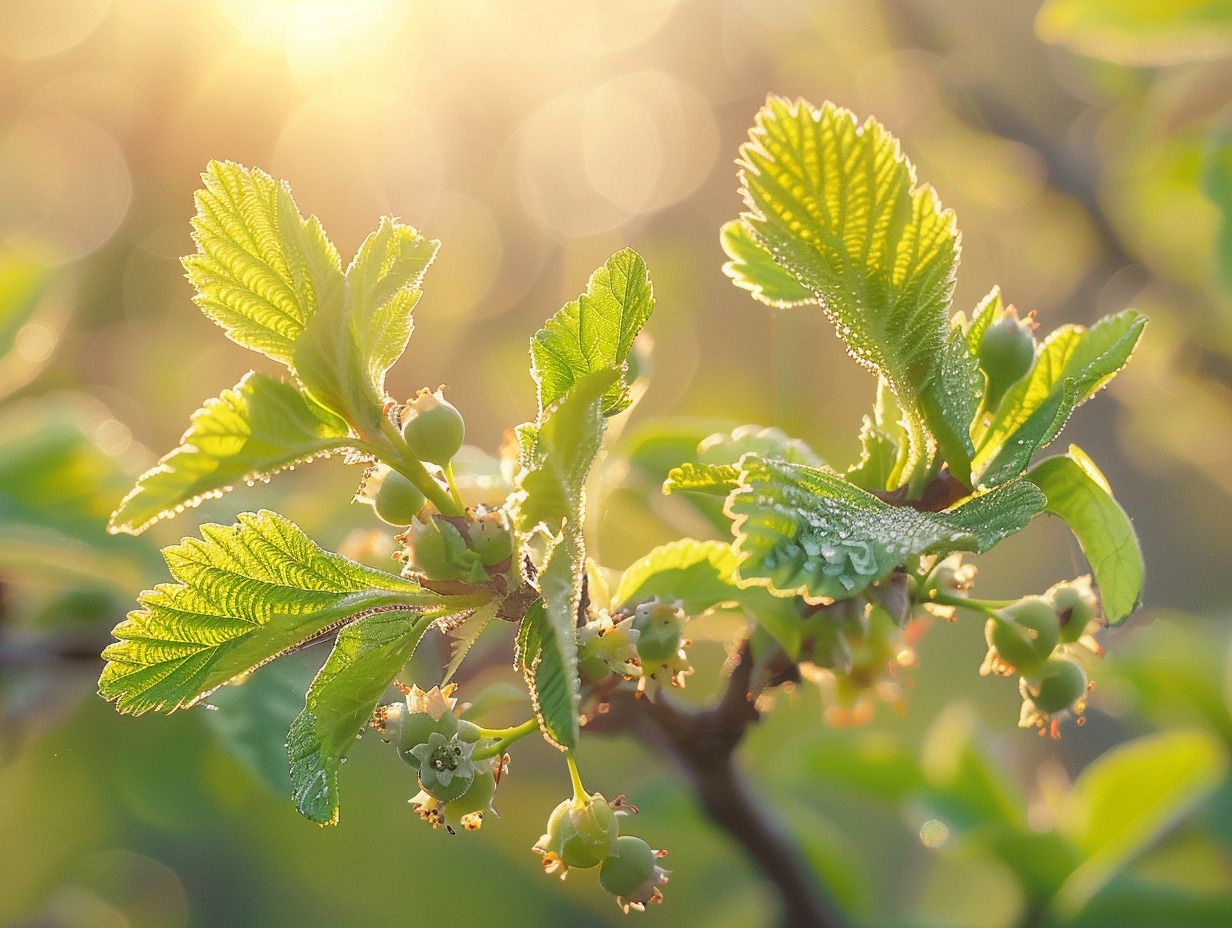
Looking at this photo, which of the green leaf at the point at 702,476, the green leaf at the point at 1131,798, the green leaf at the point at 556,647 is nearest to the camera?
the green leaf at the point at 556,647

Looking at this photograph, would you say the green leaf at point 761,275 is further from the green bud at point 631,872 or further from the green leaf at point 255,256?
the green bud at point 631,872

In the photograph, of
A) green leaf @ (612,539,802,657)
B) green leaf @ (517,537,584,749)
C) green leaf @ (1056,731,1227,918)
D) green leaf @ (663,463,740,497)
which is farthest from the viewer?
green leaf @ (1056,731,1227,918)

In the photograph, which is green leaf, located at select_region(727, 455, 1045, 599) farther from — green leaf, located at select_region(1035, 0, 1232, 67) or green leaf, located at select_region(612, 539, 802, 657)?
green leaf, located at select_region(1035, 0, 1232, 67)

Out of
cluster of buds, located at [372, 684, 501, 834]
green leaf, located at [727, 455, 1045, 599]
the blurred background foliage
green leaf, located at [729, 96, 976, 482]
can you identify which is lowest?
the blurred background foliage

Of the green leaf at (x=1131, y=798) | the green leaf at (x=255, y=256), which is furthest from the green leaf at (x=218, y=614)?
the green leaf at (x=1131, y=798)

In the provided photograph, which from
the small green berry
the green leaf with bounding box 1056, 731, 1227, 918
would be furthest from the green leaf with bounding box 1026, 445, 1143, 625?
the green leaf with bounding box 1056, 731, 1227, 918

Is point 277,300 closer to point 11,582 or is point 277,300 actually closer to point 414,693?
point 414,693
